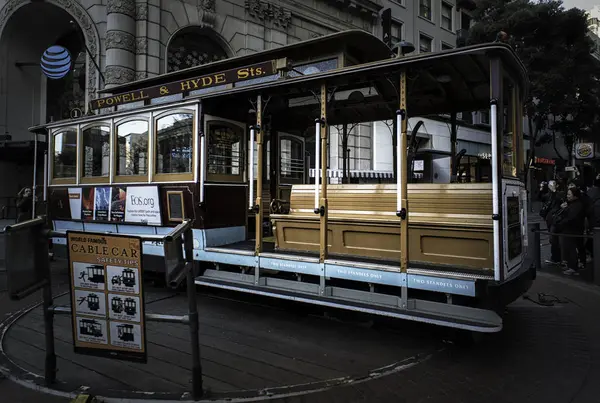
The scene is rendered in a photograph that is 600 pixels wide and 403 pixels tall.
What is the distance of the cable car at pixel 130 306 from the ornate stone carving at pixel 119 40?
1239 cm

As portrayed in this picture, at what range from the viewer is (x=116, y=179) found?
734 centimetres

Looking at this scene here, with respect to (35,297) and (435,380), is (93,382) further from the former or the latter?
(35,297)

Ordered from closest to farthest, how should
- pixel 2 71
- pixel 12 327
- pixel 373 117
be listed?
pixel 12 327 < pixel 373 117 < pixel 2 71

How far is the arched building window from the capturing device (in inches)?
610

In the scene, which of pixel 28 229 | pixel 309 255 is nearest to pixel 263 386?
pixel 309 255

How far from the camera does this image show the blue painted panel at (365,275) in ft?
15.6

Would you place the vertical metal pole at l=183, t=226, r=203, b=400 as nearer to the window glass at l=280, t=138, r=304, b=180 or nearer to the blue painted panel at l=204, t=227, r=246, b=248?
the blue painted panel at l=204, t=227, r=246, b=248

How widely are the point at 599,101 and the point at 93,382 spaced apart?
75.1 ft

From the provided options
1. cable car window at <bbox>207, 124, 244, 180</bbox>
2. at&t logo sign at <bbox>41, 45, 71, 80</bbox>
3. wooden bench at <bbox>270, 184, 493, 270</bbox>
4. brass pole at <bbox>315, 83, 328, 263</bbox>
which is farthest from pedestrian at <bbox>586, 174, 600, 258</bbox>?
at&t logo sign at <bbox>41, 45, 71, 80</bbox>

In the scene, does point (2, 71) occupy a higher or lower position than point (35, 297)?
higher

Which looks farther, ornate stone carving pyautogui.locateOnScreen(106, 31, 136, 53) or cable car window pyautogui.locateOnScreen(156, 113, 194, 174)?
ornate stone carving pyautogui.locateOnScreen(106, 31, 136, 53)

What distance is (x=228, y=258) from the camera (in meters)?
6.19

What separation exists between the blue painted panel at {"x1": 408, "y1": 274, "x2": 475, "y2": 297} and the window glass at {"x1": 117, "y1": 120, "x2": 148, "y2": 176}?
4.60m

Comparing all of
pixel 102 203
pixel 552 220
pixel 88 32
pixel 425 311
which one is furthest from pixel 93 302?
pixel 88 32
